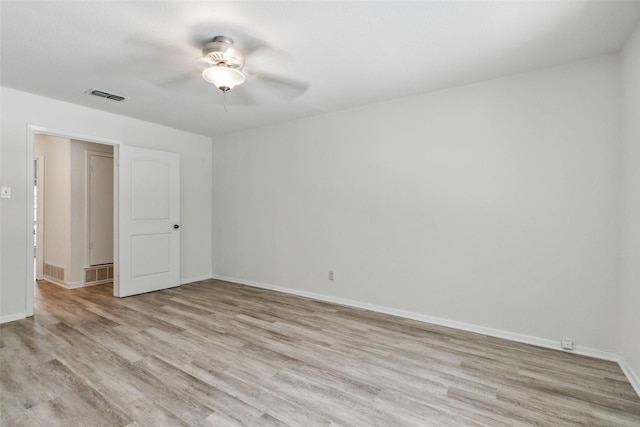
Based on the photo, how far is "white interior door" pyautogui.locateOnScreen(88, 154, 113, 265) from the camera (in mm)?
4703

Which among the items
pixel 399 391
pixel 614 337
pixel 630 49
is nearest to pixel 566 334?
pixel 614 337

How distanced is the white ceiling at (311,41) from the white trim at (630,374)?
2353mm

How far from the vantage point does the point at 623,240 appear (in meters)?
2.25

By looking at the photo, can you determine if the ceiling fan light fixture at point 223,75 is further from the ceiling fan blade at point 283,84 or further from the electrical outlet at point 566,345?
the electrical outlet at point 566,345

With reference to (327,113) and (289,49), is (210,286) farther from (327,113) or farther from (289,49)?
(289,49)

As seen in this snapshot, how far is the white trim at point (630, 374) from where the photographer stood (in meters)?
1.96

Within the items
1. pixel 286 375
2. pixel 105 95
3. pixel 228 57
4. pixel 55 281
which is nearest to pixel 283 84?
pixel 228 57

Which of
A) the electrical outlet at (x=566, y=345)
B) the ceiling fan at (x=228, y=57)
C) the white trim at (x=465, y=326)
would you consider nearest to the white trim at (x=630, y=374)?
the white trim at (x=465, y=326)

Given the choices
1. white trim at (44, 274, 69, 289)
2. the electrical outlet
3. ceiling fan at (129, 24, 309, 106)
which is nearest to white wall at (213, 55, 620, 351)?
the electrical outlet

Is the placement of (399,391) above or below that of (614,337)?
below

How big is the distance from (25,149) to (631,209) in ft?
18.1

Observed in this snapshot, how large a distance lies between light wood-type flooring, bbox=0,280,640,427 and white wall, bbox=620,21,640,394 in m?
0.27

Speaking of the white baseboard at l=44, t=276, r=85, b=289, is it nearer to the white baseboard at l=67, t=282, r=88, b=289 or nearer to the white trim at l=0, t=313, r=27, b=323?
the white baseboard at l=67, t=282, r=88, b=289

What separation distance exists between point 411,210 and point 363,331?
137 cm
